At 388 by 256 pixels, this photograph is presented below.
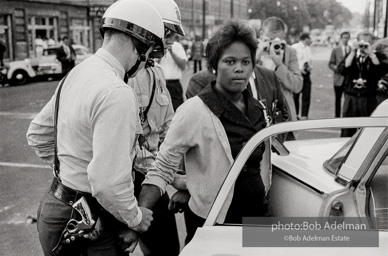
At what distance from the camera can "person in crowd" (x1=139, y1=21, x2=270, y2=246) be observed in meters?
2.57

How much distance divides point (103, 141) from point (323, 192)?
111 cm

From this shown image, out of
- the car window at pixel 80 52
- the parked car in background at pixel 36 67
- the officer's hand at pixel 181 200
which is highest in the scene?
the officer's hand at pixel 181 200

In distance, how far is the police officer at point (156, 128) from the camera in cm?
337

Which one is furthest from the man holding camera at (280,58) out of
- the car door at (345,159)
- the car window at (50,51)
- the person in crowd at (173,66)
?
the car window at (50,51)

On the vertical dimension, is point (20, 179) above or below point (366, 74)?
below

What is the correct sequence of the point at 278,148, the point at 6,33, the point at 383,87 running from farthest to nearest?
1. the point at 6,33
2. the point at 383,87
3. the point at 278,148

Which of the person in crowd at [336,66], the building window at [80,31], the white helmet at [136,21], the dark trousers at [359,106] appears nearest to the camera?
the white helmet at [136,21]

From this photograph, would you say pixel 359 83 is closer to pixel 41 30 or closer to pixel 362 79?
pixel 362 79

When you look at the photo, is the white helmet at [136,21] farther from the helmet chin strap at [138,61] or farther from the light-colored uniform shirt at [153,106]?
the light-colored uniform shirt at [153,106]

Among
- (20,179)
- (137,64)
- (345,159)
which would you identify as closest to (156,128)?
(137,64)

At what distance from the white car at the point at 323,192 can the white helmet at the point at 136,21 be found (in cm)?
63

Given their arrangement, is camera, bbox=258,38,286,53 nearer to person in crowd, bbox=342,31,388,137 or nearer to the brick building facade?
person in crowd, bbox=342,31,388,137

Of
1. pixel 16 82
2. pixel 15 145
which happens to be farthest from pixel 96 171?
pixel 16 82

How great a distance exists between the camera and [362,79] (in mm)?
7703
